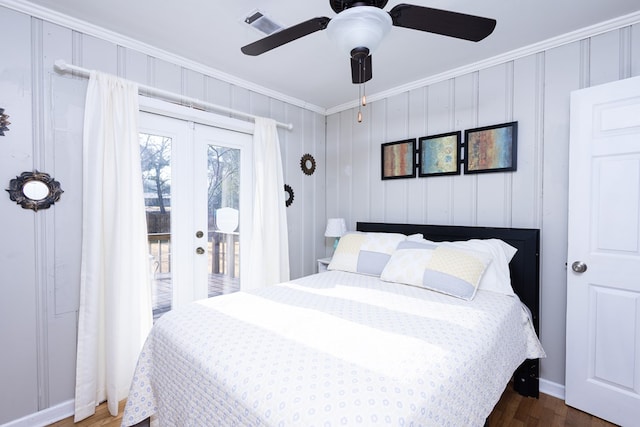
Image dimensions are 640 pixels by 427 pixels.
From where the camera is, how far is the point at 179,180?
247 centimetres

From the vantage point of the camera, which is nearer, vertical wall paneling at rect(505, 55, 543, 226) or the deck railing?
vertical wall paneling at rect(505, 55, 543, 226)

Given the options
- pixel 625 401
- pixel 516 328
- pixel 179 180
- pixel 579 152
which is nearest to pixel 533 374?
pixel 625 401

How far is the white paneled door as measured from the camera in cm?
178

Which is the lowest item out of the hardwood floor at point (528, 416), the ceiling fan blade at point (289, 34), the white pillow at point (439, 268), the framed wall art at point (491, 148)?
the hardwood floor at point (528, 416)

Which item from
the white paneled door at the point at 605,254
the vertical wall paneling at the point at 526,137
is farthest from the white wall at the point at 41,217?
the white paneled door at the point at 605,254

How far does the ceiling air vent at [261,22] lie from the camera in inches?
72.9

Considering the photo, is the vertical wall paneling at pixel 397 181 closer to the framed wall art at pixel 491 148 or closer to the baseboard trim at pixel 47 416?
the framed wall art at pixel 491 148

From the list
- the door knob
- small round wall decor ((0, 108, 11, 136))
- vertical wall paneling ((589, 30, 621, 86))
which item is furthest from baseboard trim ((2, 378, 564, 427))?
vertical wall paneling ((589, 30, 621, 86))

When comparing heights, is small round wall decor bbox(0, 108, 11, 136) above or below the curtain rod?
below

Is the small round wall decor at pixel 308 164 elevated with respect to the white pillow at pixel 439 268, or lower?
elevated

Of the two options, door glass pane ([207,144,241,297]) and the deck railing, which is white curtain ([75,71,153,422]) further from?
door glass pane ([207,144,241,297])

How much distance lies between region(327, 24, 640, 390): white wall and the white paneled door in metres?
0.17

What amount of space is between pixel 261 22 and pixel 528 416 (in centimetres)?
302

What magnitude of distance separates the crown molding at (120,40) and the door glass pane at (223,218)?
61cm
